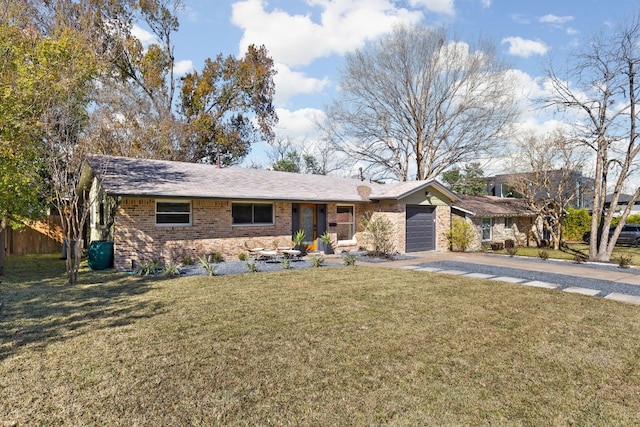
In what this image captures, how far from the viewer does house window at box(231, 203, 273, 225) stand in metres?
13.9

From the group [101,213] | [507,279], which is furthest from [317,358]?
[101,213]

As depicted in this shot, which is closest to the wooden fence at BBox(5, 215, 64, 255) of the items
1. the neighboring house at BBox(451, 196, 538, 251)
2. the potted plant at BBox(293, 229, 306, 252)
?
the potted plant at BBox(293, 229, 306, 252)

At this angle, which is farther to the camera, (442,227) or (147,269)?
(442,227)

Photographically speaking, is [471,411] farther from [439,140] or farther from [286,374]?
[439,140]

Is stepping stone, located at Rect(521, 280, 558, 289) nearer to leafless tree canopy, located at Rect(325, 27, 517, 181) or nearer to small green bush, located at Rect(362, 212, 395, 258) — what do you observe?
small green bush, located at Rect(362, 212, 395, 258)

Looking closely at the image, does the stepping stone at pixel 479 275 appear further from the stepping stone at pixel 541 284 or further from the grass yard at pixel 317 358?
the grass yard at pixel 317 358

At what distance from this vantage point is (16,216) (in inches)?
446

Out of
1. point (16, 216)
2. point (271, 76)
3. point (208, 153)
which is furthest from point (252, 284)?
point (271, 76)

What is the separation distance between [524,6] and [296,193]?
11.2 metres

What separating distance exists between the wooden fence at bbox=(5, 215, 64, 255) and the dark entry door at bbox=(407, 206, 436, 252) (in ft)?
53.2

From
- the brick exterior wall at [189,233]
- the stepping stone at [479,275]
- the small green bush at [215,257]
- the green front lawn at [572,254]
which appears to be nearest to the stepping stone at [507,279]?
the stepping stone at [479,275]

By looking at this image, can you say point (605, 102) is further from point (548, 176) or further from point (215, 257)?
point (215, 257)

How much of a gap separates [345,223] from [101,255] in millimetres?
9914

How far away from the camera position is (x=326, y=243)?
15.7 meters
